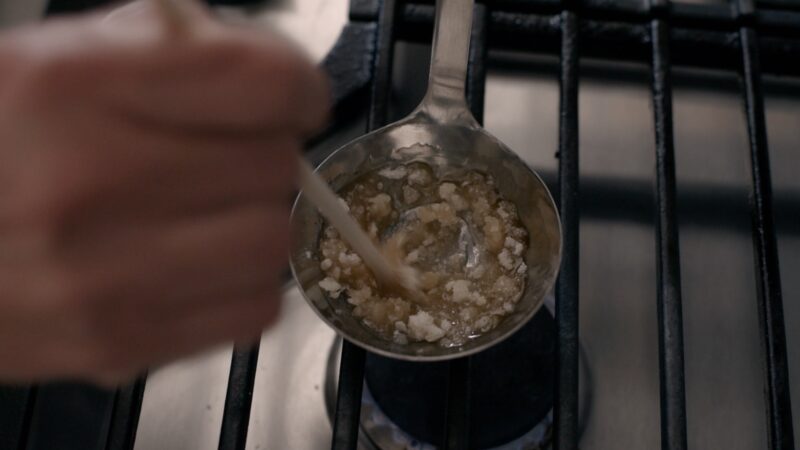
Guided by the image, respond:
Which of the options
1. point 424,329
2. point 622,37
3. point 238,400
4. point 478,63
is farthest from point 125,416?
point 622,37

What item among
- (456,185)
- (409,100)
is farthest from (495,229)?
(409,100)

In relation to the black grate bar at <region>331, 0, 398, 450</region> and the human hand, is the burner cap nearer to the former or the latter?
the black grate bar at <region>331, 0, 398, 450</region>

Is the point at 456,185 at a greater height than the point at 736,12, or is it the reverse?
the point at 736,12

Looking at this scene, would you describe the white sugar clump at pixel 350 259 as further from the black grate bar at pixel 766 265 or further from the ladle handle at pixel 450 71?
the black grate bar at pixel 766 265

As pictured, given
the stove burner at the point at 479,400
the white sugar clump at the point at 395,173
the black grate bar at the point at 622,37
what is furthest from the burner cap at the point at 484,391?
the black grate bar at the point at 622,37

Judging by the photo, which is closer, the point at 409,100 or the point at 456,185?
the point at 456,185

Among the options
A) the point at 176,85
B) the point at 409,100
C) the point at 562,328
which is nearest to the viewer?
the point at 176,85

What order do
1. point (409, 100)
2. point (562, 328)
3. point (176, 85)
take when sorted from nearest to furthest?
point (176, 85)
point (562, 328)
point (409, 100)

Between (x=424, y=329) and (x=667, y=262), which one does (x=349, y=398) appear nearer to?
(x=424, y=329)

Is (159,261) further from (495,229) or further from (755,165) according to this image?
(755,165)
